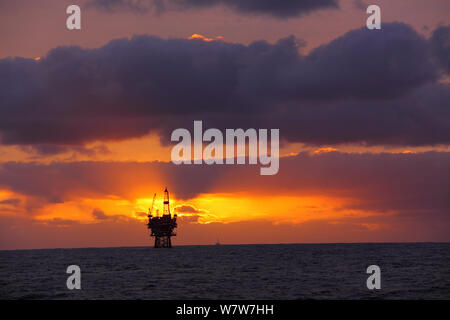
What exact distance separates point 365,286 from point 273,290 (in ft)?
31.9

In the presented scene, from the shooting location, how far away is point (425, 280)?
64.0 m

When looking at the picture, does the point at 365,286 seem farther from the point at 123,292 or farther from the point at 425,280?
the point at 123,292
